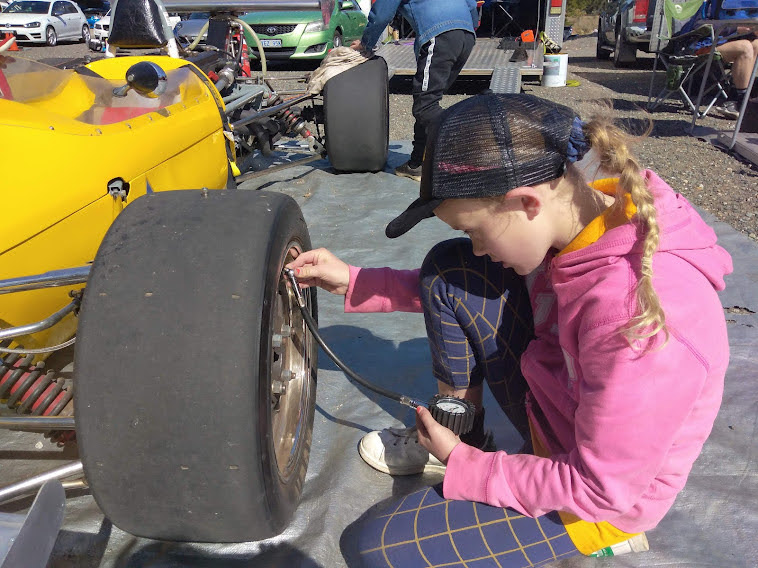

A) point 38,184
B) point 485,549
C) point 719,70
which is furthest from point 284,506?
point 719,70

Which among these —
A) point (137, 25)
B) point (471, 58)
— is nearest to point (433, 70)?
point (137, 25)

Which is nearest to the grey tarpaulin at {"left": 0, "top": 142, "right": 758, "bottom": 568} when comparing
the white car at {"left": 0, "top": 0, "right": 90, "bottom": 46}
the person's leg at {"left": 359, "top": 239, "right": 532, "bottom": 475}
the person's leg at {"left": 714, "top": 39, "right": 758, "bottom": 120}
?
the person's leg at {"left": 359, "top": 239, "right": 532, "bottom": 475}

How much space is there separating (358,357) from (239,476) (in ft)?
4.69

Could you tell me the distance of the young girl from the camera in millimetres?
1185

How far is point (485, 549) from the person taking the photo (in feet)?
4.81

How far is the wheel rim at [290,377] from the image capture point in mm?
1639

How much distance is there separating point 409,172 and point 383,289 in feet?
10.1

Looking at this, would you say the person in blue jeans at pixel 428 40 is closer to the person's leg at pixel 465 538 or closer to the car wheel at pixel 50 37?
the person's leg at pixel 465 538

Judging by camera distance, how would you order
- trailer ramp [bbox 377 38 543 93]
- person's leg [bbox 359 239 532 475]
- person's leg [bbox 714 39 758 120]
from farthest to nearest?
trailer ramp [bbox 377 38 543 93] < person's leg [bbox 714 39 758 120] < person's leg [bbox 359 239 532 475]

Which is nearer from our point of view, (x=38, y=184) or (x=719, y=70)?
(x=38, y=184)

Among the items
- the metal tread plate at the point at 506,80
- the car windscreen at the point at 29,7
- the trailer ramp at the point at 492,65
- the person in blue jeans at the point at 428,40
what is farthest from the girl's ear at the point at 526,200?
the car windscreen at the point at 29,7

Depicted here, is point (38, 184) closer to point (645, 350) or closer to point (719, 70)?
point (645, 350)

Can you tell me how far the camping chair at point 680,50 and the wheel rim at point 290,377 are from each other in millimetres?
6120

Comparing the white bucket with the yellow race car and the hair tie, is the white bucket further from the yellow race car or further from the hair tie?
the hair tie
